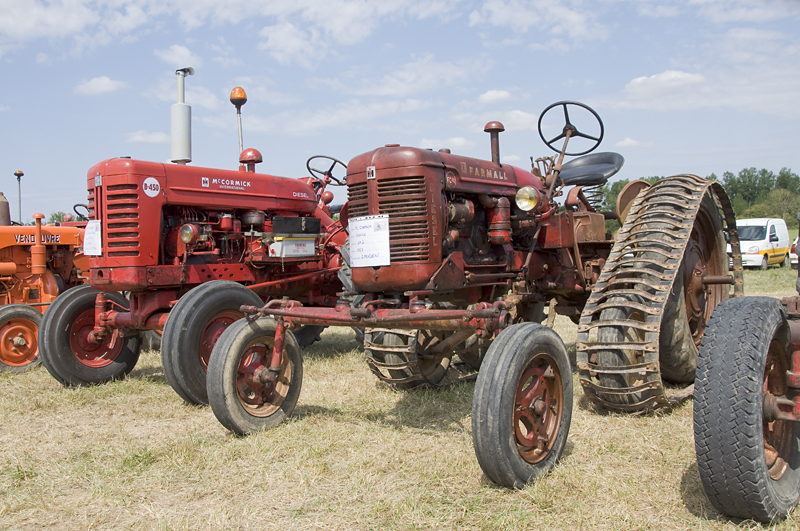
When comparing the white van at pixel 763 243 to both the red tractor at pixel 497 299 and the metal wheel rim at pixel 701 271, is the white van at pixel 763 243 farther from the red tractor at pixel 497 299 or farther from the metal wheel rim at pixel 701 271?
the red tractor at pixel 497 299

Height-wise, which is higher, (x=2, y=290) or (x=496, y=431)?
(x=2, y=290)

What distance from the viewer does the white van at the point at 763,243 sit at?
19.2 meters

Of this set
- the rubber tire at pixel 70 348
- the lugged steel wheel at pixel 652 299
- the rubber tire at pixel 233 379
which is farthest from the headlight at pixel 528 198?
the rubber tire at pixel 70 348

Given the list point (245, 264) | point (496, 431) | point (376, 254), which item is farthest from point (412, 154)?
point (245, 264)

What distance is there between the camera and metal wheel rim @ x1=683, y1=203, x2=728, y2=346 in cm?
489

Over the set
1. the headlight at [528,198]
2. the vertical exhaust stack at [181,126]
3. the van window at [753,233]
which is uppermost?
the vertical exhaust stack at [181,126]

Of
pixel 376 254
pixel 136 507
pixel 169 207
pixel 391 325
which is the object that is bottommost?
pixel 136 507

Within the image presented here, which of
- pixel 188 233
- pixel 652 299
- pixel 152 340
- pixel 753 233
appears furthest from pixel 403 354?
pixel 753 233

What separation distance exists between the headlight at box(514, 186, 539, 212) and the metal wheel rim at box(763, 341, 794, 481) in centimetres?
180

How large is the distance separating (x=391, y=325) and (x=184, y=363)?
1.93 m

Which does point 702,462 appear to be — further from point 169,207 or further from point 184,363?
point 169,207

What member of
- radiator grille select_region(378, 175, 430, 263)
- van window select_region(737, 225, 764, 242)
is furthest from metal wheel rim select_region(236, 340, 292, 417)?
van window select_region(737, 225, 764, 242)

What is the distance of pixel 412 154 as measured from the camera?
12.7ft

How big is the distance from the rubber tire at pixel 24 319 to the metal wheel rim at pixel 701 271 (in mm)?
5971
